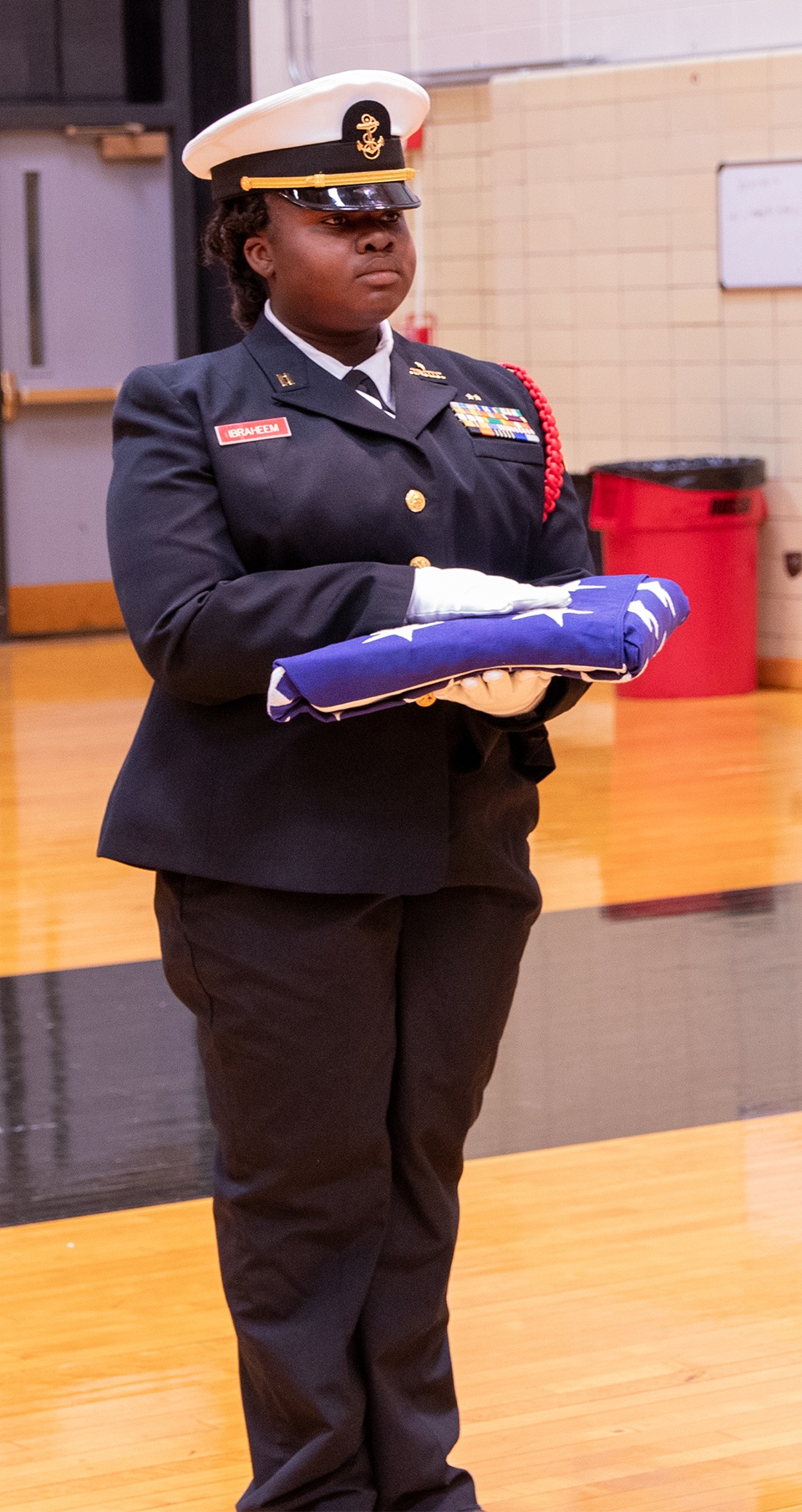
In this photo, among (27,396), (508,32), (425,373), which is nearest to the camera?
(425,373)

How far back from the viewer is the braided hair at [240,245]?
5.89ft

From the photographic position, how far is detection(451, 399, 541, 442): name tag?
1.88 metres

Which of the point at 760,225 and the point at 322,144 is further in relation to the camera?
the point at 760,225

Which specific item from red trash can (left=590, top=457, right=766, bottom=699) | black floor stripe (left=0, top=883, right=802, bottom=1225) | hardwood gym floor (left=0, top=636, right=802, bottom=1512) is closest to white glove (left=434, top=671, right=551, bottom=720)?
hardwood gym floor (left=0, top=636, right=802, bottom=1512)

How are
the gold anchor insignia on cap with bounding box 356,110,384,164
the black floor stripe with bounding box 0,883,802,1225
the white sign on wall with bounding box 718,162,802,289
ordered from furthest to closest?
the white sign on wall with bounding box 718,162,802,289 → the black floor stripe with bounding box 0,883,802,1225 → the gold anchor insignia on cap with bounding box 356,110,384,164

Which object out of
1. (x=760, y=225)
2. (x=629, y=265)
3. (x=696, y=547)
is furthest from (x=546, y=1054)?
(x=629, y=265)

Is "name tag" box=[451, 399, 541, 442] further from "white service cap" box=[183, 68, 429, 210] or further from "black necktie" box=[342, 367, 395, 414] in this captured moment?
"white service cap" box=[183, 68, 429, 210]

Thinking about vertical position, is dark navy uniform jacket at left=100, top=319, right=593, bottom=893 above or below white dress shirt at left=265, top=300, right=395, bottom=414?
below

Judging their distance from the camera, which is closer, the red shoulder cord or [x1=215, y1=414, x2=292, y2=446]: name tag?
[x1=215, y1=414, x2=292, y2=446]: name tag

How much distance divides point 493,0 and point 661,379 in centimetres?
169

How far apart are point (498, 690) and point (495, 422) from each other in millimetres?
328

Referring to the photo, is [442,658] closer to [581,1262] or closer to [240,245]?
[240,245]

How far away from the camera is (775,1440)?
2.19 metres

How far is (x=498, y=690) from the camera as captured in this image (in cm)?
169
